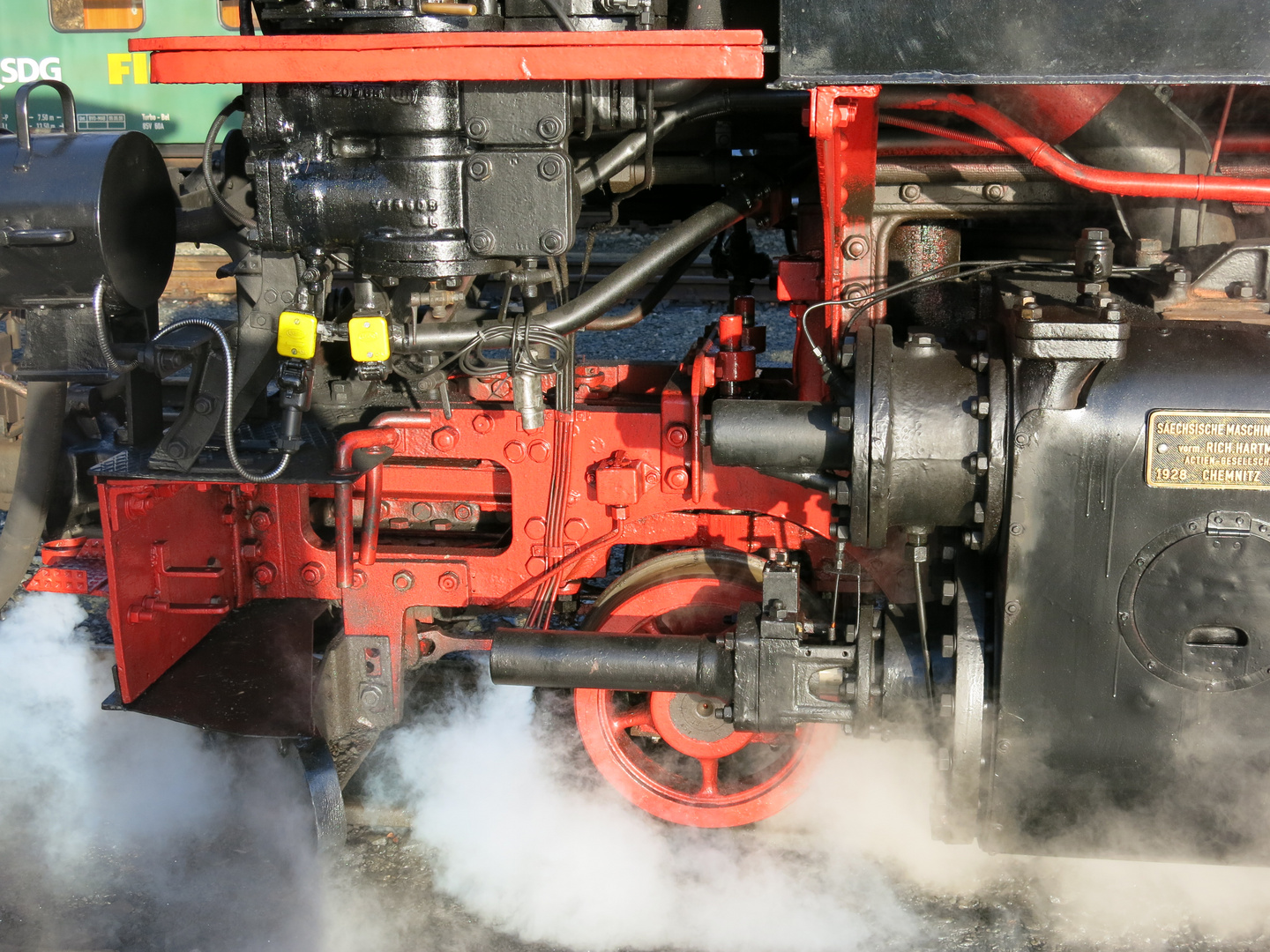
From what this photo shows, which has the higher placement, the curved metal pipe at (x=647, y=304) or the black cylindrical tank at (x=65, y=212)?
the black cylindrical tank at (x=65, y=212)

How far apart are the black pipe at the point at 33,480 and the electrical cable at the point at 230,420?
0.80m

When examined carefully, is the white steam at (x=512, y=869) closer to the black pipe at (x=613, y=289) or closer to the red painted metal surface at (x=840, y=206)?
the red painted metal surface at (x=840, y=206)

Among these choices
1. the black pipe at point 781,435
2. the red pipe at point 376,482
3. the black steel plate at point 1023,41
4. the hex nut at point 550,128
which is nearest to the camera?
the black steel plate at point 1023,41

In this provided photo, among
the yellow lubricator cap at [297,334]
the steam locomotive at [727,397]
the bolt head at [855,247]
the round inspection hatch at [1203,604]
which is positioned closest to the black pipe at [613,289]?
the steam locomotive at [727,397]

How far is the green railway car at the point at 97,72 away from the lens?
221 inches

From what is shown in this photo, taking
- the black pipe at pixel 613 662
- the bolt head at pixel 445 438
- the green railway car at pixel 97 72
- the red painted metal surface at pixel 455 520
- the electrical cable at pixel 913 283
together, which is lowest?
the black pipe at pixel 613 662

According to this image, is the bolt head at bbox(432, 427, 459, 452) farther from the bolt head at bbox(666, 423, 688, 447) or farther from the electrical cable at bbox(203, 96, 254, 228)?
the electrical cable at bbox(203, 96, 254, 228)

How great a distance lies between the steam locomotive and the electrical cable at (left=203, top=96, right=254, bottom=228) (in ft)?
0.04

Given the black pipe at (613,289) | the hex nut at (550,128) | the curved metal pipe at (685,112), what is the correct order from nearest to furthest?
the hex nut at (550,128) → the curved metal pipe at (685,112) → the black pipe at (613,289)

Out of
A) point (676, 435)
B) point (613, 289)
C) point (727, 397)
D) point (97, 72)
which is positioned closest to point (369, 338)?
point (613, 289)

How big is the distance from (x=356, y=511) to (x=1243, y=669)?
2318 mm

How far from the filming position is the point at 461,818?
3.23 meters

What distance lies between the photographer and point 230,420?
2693mm

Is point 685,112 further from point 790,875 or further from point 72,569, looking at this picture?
point 72,569
